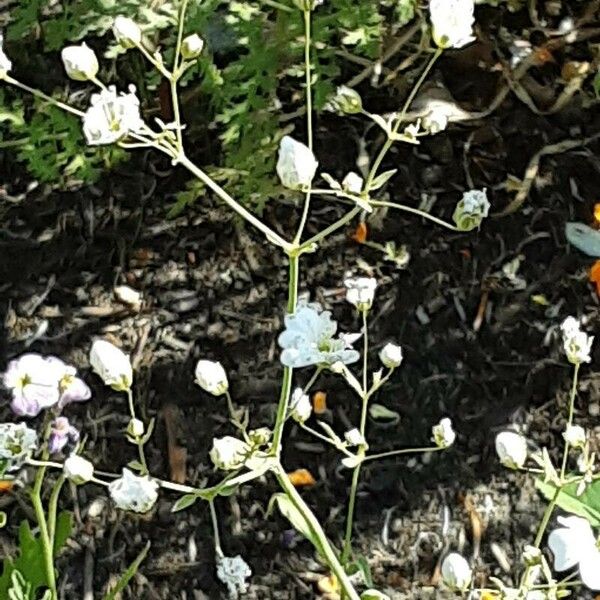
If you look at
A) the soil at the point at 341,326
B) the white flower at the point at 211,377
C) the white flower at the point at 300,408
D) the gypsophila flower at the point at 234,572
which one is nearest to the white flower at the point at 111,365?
the white flower at the point at 211,377

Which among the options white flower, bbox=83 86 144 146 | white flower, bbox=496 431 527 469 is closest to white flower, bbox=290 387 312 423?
white flower, bbox=496 431 527 469

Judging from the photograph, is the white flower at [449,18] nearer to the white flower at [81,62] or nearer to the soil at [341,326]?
the white flower at [81,62]

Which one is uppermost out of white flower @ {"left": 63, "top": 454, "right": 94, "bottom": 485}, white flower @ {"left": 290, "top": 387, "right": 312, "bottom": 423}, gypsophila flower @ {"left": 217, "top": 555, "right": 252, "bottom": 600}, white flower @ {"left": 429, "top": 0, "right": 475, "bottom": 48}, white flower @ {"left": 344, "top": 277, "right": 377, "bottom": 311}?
white flower @ {"left": 429, "top": 0, "right": 475, "bottom": 48}

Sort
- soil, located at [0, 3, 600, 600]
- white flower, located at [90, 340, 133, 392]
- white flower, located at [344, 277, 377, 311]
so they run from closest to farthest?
white flower, located at [90, 340, 133, 392] < white flower, located at [344, 277, 377, 311] < soil, located at [0, 3, 600, 600]

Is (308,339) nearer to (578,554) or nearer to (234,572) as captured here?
(578,554)

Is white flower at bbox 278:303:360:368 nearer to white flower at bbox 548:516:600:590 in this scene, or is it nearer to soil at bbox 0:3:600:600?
white flower at bbox 548:516:600:590

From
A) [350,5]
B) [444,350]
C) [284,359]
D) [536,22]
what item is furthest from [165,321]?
[284,359]
